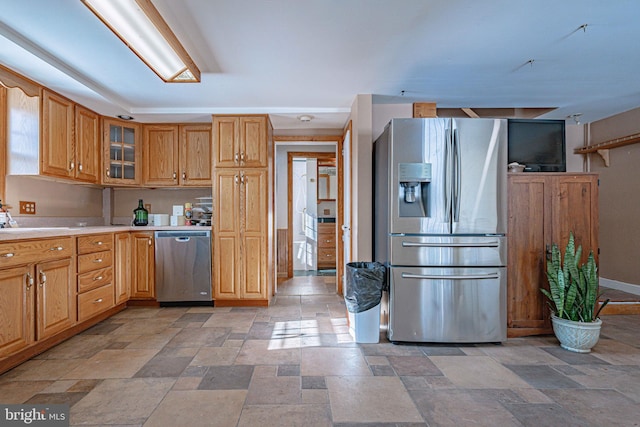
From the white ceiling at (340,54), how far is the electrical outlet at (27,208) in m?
1.09

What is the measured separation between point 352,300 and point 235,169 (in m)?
1.98

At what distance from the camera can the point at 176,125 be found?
3803 millimetres

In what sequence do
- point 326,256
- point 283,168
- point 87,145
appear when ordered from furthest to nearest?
point 326,256, point 283,168, point 87,145

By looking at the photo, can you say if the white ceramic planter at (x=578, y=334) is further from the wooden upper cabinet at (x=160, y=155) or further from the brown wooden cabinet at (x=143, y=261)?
the wooden upper cabinet at (x=160, y=155)

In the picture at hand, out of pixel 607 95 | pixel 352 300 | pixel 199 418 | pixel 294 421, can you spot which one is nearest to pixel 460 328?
pixel 352 300

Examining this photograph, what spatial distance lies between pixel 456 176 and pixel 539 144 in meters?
1.26

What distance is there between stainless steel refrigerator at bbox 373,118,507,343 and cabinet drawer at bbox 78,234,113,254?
2689 mm

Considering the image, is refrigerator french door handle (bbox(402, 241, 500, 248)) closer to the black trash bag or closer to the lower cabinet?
the black trash bag

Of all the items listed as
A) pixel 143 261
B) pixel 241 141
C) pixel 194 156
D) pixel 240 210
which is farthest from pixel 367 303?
pixel 194 156

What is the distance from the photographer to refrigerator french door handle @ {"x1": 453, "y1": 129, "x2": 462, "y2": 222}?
2.47 meters

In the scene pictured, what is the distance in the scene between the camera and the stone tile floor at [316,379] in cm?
164

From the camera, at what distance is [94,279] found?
286cm

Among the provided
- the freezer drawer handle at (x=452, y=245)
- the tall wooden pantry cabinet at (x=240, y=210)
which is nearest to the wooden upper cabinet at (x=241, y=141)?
the tall wooden pantry cabinet at (x=240, y=210)

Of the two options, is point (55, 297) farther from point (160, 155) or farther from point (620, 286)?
point (620, 286)
